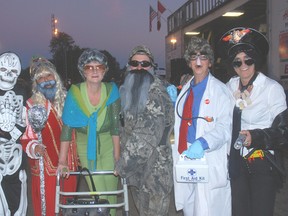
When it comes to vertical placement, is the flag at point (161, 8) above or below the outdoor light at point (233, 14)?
above

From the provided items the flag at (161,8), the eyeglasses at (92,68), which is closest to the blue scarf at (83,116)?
the eyeglasses at (92,68)

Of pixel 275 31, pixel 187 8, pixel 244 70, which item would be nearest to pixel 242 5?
pixel 275 31

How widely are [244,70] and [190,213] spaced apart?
1420mm

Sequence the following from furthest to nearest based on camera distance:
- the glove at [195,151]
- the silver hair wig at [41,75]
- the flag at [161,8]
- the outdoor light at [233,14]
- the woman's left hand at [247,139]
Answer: the flag at [161,8]
the outdoor light at [233,14]
the silver hair wig at [41,75]
the woman's left hand at [247,139]
the glove at [195,151]

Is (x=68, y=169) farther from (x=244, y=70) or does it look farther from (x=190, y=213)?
(x=244, y=70)

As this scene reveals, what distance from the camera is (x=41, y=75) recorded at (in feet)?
13.5

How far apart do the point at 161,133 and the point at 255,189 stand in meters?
1.00

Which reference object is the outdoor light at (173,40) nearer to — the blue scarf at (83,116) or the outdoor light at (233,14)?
the outdoor light at (233,14)

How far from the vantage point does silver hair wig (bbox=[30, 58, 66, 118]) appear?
13.2 ft

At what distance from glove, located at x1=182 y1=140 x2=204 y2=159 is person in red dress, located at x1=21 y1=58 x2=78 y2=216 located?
126 centimetres

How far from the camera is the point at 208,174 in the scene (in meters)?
3.41

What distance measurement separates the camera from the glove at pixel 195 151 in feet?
10.8

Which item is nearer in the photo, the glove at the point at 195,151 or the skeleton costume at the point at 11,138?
the glove at the point at 195,151

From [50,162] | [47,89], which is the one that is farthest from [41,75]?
[50,162]
